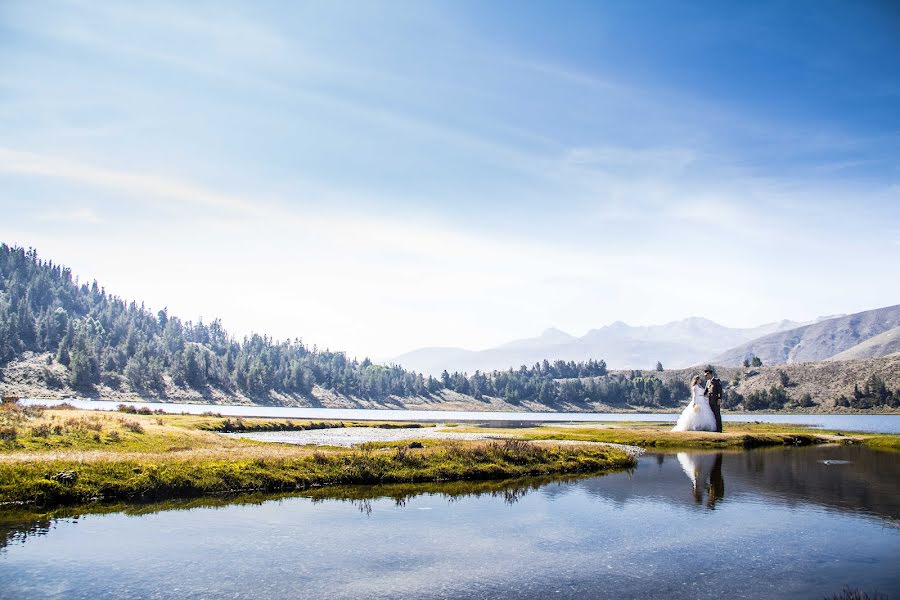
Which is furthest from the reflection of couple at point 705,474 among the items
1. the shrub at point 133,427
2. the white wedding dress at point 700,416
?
the shrub at point 133,427

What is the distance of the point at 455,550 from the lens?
30672 millimetres

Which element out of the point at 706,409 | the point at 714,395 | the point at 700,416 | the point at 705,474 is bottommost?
the point at 705,474

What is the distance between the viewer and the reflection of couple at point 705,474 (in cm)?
4705

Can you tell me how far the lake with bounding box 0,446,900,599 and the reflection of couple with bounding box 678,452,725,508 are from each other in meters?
0.74

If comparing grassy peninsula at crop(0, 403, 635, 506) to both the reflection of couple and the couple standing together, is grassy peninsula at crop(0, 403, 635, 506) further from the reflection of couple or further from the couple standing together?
the couple standing together

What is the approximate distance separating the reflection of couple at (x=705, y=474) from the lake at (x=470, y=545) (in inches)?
29.3

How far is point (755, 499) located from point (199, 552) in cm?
3863

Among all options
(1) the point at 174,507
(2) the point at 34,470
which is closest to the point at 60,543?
(1) the point at 174,507

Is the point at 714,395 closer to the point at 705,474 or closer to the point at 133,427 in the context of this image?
the point at 705,474

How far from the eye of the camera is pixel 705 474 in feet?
195

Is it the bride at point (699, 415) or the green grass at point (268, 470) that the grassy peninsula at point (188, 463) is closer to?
the green grass at point (268, 470)

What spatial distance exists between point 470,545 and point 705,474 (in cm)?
3698

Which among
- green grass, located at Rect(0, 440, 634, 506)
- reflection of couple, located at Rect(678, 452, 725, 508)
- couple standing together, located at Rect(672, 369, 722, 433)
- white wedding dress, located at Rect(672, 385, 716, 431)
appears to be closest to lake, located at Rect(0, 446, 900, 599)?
reflection of couple, located at Rect(678, 452, 725, 508)

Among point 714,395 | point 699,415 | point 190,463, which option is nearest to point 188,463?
point 190,463
